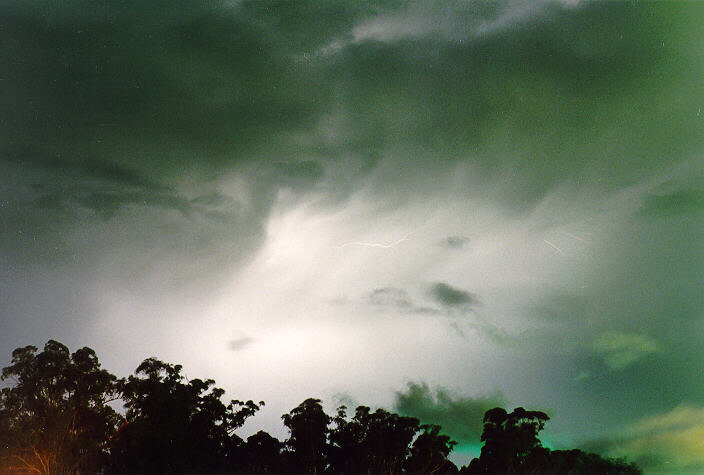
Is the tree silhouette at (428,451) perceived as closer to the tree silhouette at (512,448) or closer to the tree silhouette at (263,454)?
the tree silhouette at (512,448)

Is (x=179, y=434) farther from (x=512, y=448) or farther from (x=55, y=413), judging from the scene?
(x=512, y=448)

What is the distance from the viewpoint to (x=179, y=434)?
49.1 m

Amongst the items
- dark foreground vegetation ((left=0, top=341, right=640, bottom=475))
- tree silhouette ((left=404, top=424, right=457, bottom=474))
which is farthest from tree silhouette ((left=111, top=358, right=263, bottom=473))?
tree silhouette ((left=404, top=424, right=457, bottom=474))

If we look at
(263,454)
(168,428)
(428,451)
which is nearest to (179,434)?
(168,428)

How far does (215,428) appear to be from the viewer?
56719 mm

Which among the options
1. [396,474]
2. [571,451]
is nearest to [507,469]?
[396,474]

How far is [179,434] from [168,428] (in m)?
1.22

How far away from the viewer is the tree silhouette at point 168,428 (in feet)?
158

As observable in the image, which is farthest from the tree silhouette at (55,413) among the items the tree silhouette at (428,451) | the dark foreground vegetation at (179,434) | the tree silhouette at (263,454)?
the tree silhouette at (428,451)

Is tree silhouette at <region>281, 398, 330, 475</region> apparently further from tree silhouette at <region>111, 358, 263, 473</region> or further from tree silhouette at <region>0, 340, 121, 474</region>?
tree silhouette at <region>0, 340, 121, 474</region>

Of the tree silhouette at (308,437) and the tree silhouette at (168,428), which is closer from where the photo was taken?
the tree silhouette at (168,428)

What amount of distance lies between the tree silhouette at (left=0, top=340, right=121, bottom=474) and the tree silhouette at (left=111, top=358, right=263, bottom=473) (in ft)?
6.57

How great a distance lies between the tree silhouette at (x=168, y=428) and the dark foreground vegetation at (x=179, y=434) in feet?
0.30

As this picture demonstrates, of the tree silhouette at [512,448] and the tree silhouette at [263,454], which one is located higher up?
the tree silhouette at [512,448]
